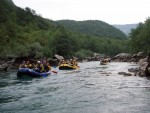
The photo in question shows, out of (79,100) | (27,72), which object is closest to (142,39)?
(27,72)

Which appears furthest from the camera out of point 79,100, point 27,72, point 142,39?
point 142,39

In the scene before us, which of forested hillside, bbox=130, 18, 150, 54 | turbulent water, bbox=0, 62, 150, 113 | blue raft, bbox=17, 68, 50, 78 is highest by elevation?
forested hillside, bbox=130, 18, 150, 54

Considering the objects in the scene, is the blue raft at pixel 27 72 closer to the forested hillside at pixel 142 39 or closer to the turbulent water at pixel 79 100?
the turbulent water at pixel 79 100

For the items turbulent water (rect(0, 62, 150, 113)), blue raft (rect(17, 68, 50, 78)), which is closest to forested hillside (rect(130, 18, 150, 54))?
blue raft (rect(17, 68, 50, 78))

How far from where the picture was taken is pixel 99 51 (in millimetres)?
156250

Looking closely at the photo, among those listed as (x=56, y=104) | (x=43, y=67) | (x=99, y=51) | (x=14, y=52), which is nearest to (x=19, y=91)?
(x=56, y=104)

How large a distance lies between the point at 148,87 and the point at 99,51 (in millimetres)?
133277

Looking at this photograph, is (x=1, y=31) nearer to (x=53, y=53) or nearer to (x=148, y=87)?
(x=53, y=53)

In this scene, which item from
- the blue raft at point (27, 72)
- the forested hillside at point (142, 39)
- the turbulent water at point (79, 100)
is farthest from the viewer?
the forested hillside at point (142, 39)

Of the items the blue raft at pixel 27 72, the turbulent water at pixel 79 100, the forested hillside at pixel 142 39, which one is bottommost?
the turbulent water at pixel 79 100

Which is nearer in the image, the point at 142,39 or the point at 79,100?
the point at 79,100

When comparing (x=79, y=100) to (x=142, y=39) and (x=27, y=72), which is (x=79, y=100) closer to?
(x=27, y=72)

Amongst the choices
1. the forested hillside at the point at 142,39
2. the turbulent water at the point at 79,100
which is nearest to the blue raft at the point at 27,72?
the turbulent water at the point at 79,100

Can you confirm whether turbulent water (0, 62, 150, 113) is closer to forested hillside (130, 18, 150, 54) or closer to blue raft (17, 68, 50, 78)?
blue raft (17, 68, 50, 78)
